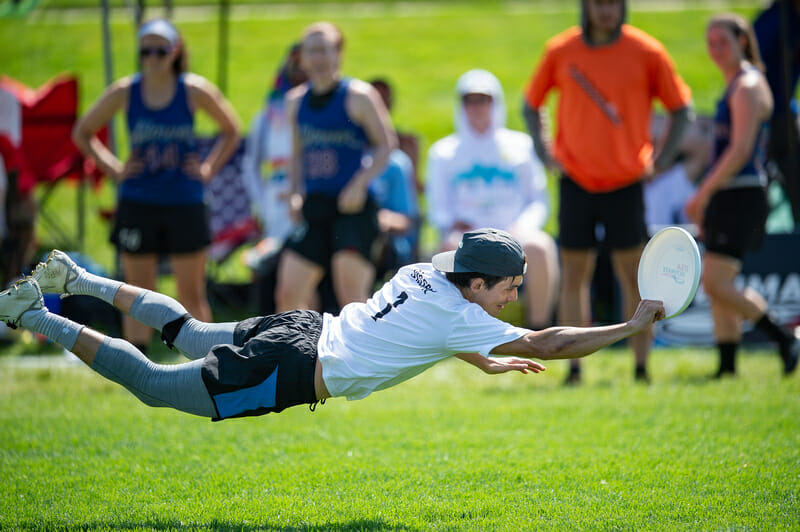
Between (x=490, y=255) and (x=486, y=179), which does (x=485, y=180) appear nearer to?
(x=486, y=179)

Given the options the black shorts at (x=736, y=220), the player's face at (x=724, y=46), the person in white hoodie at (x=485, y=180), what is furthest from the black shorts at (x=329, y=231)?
the player's face at (x=724, y=46)

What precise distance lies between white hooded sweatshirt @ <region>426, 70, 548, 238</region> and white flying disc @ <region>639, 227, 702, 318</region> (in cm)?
388

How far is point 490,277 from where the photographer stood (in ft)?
13.6

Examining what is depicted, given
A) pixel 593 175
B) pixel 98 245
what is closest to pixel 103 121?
pixel 593 175

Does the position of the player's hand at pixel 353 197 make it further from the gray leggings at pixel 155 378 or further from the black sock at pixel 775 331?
the black sock at pixel 775 331

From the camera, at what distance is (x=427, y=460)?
16.7 ft

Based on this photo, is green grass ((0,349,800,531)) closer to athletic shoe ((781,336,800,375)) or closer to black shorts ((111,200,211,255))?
athletic shoe ((781,336,800,375))

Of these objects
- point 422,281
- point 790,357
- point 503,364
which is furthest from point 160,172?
point 790,357

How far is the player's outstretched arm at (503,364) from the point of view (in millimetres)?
3972

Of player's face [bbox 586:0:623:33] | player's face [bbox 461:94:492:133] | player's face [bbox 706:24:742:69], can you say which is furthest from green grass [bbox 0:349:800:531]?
player's face [bbox 586:0:623:33]

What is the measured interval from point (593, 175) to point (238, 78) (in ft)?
51.7

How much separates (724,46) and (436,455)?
4098 millimetres

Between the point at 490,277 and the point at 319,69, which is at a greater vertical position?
the point at 319,69

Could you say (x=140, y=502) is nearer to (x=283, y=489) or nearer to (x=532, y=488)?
(x=283, y=489)
